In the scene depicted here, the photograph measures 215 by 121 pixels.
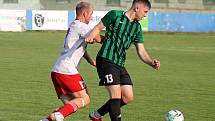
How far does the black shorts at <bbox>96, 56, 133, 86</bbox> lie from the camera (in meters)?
9.12

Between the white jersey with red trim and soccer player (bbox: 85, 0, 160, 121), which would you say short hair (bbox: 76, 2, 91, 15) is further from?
soccer player (bbox: 85, 0, 160, 121)

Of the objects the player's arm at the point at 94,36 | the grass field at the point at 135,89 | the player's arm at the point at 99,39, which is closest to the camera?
the player's arm at the point at 94,36

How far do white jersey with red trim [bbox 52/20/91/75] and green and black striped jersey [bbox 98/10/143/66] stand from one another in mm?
310

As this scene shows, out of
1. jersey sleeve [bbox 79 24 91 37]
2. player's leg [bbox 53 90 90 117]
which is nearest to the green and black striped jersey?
jersey sleeve [bbox 79 24 91 37]

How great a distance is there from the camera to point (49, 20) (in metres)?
47.2

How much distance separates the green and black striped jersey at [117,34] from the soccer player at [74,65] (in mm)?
296

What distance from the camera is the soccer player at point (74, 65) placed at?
9.14 m

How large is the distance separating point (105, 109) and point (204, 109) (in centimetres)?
319

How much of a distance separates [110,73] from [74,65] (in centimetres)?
55

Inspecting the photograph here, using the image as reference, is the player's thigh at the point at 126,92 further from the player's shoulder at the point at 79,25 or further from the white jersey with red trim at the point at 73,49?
the player's shoulder at the point at 79,25

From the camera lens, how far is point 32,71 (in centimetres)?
1912

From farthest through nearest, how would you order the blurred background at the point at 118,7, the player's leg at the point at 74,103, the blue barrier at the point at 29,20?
1. the blue barrier at the point at 29,20
2. the blurred background at the point at 118,7
3. the player's leg at the point at 74,103

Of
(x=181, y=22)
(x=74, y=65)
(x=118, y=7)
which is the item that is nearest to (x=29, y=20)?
(x=181, y=22)

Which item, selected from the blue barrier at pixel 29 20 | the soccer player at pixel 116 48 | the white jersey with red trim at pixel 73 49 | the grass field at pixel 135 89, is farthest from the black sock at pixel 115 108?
the blue barrier at pixel 29 20
